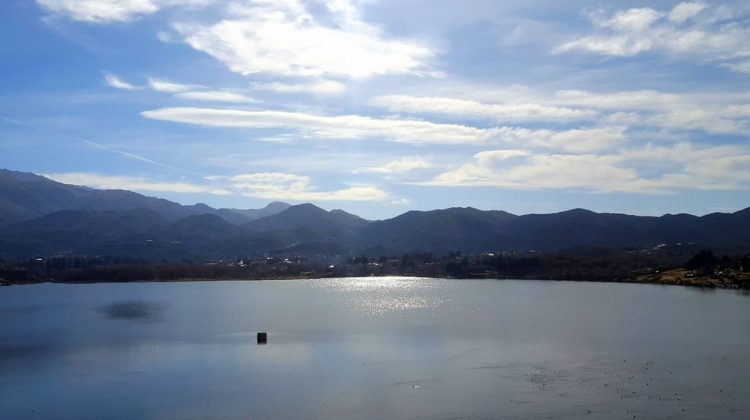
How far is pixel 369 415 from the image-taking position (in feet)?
118

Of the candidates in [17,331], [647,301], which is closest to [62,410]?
[17,331]

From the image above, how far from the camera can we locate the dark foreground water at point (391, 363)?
3791 centimetres

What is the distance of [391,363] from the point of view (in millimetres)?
51594

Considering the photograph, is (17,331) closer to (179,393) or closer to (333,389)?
(179,393)

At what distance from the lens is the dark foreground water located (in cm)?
3791

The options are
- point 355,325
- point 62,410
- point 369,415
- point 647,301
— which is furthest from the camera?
point 647,301

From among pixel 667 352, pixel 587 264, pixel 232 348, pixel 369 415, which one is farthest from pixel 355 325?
pixel 587 264

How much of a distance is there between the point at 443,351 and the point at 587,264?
138 m

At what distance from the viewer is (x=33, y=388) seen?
1800 inches

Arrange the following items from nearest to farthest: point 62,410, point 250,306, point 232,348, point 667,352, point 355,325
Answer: point 62,410 < point 667,352 < point 232,348 < point 355,325 < point 250,306

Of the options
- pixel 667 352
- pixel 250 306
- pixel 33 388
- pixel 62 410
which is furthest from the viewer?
pixel 250 306

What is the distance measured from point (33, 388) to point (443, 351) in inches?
1218

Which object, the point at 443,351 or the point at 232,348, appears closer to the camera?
the point at 443,351

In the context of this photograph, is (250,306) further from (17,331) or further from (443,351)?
(443,351)
